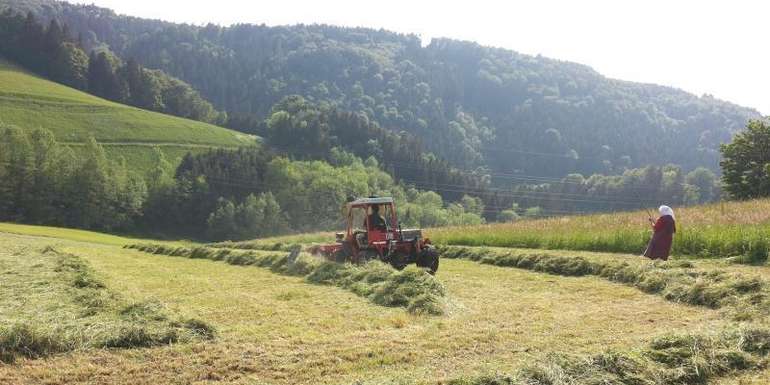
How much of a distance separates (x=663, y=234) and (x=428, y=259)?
18.1 ft

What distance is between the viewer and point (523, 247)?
2264 centimetres

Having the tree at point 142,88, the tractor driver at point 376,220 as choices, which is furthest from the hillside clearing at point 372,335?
the tree at point 142,88

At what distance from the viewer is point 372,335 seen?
7324mm

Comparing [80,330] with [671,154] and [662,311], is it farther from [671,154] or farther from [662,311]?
[671,154]

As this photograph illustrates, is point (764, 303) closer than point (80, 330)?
No

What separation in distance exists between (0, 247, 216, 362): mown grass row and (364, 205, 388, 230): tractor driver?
7846 millimetres

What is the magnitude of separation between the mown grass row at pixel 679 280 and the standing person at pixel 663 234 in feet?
4.22

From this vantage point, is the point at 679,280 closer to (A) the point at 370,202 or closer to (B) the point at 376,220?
(B) the point at 376,220

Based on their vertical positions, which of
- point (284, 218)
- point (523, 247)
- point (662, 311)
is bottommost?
point (284, 218)

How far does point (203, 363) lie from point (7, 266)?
10624 millimetres

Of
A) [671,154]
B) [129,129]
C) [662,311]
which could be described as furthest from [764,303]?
[671,154]

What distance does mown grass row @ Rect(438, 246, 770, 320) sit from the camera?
27.0 feet

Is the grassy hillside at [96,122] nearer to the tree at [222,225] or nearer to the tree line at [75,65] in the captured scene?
the tree line at [75,65]

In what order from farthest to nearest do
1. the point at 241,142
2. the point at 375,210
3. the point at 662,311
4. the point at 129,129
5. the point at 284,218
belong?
the point at 241,142 → the point at 129,129 → the point at 284,218 → the point at 375,210 → the point at 662,311
